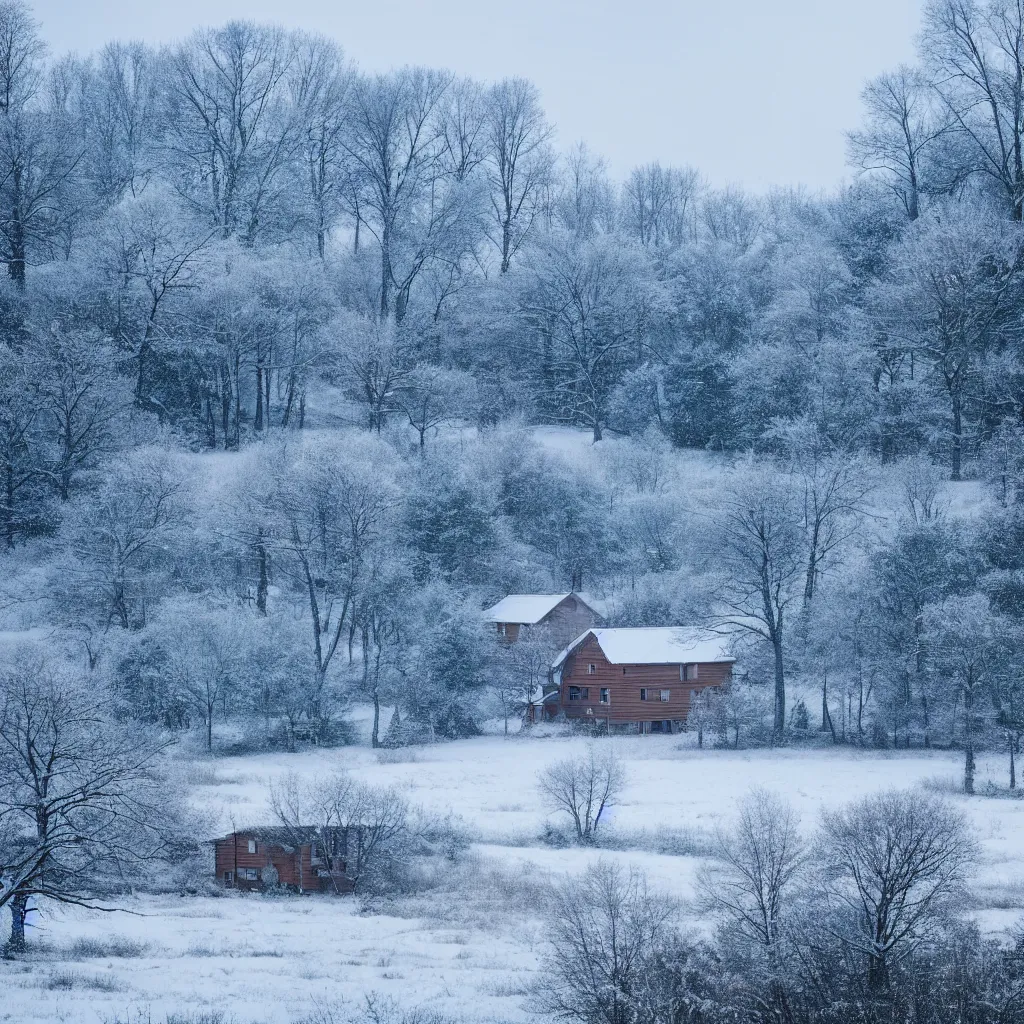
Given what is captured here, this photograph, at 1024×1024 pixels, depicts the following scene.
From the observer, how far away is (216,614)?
41.4m

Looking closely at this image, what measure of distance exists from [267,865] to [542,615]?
21.0 metres

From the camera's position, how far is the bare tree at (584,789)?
97.1 ft

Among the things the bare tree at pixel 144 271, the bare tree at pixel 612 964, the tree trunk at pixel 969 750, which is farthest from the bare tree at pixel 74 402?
the tree trunk at pixel 969 750

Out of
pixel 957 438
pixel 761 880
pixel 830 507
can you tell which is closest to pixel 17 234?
pixel 830 507

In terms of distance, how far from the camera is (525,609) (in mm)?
47406

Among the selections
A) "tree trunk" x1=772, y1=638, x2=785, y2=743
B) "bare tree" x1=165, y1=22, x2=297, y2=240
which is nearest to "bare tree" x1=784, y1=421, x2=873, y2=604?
"tree trunk" x1=772, y1=638, x2=785, y2=743

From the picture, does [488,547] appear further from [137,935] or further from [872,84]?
[872,84]

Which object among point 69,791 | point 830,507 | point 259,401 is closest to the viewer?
point 69,791

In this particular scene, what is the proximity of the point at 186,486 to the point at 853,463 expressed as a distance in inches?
1127

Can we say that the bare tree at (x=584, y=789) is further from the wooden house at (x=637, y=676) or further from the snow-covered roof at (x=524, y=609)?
the snow-covered roof at (x=524, y=609)

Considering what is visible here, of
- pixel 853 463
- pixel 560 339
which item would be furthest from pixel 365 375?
pixel 853 463

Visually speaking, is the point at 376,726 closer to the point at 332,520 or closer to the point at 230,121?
the point at 332,520

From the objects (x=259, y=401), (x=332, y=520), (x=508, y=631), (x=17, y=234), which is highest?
(x=17, y=234)

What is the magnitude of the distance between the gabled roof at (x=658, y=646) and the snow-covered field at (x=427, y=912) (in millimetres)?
6254
